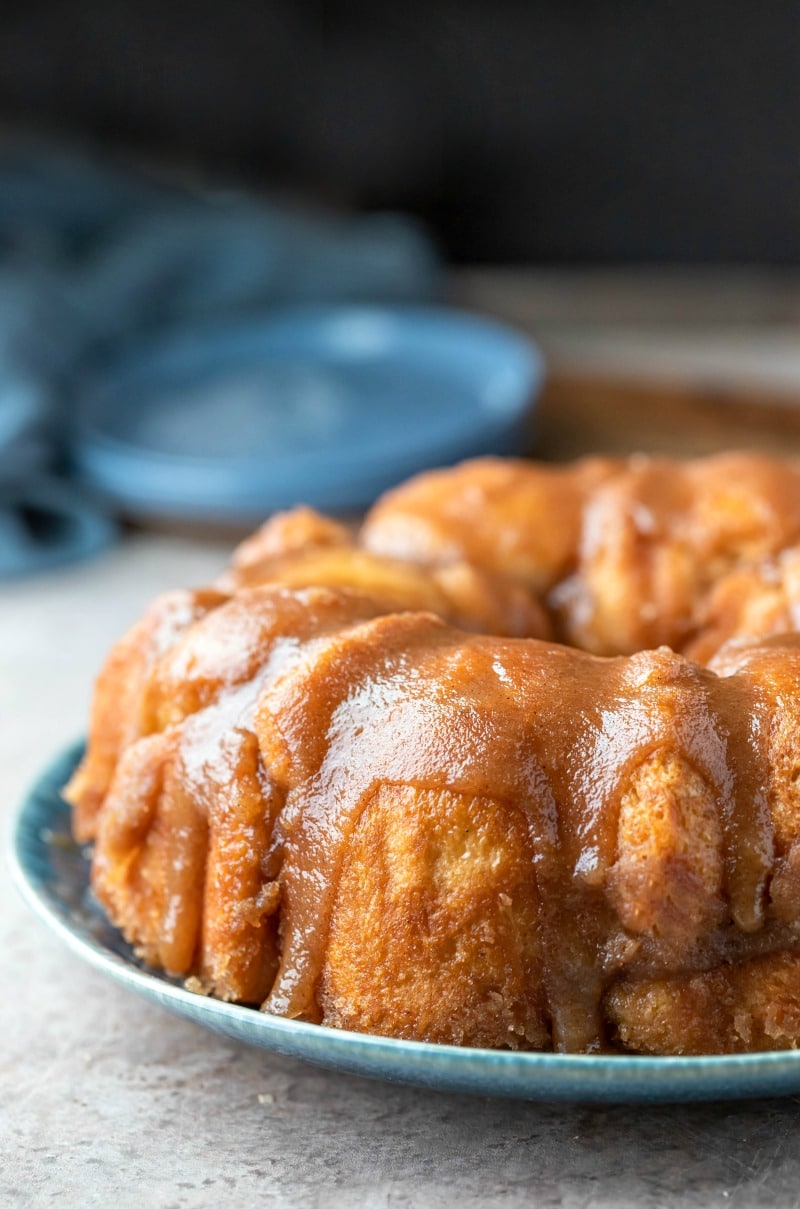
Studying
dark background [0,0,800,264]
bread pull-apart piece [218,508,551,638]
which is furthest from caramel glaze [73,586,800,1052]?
dark background [0,0,800,264]

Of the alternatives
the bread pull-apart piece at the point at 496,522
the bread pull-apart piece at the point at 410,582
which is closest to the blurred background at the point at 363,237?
the bread pull-apart piece at the point at 496,522

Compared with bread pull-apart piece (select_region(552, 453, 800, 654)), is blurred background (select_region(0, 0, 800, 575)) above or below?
above

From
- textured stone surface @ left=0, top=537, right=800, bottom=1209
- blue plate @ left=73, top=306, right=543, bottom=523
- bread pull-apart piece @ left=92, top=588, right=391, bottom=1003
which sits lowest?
textured stone surface @ left=0, top=537, right=800, bottom=1209

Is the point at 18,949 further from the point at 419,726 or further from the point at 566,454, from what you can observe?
the point at 566,454

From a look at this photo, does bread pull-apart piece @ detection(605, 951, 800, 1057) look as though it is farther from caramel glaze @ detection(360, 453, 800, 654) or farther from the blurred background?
the blurred background

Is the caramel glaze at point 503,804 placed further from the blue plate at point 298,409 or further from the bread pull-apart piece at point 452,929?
the blue plate at point 298,409

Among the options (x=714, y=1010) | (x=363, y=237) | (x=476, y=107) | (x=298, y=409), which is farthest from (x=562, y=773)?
(x=476, y=107)

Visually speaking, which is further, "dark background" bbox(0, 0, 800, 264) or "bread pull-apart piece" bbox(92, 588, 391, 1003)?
"dark background" bbox(0, 0, 800, 264)

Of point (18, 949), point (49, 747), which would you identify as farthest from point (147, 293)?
point (18, 949)
